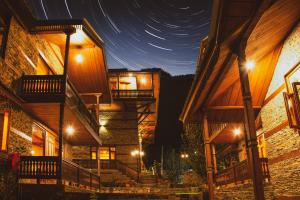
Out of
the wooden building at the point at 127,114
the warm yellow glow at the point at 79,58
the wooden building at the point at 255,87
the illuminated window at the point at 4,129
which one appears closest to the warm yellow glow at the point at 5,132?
the illuminated window at the point at 4,129

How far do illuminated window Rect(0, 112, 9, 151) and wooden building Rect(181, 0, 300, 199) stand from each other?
725cm

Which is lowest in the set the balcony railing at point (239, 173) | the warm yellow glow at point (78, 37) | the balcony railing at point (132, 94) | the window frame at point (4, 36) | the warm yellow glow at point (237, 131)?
the balcony railing at point (239, 173)

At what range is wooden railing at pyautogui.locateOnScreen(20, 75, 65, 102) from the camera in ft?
43.3

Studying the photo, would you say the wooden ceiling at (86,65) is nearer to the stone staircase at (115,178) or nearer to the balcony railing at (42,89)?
the balcony railing at (42,89)

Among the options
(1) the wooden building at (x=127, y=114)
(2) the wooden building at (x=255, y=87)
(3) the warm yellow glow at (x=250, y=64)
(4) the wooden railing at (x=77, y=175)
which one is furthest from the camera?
(1) the wooden building at (x=127, y=114)

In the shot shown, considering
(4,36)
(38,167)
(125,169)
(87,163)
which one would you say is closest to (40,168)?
(38,167)

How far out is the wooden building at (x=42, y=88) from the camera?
470 inches

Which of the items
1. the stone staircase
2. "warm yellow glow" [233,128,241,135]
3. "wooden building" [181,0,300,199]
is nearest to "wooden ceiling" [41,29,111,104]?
"wooden building" [181,0,300,199]

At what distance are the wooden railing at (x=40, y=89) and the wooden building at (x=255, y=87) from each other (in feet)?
18.8

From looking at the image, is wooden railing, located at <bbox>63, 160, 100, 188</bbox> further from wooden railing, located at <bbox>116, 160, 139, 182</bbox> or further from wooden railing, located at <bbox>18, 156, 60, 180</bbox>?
wooden railing, located at <bbox>116, 160, 139, 182</bbox>

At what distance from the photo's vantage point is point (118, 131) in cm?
2973

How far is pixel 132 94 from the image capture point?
2991 centimetres

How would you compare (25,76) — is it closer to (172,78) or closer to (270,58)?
(270,58)

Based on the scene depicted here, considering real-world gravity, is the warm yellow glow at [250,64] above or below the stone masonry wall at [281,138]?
above
